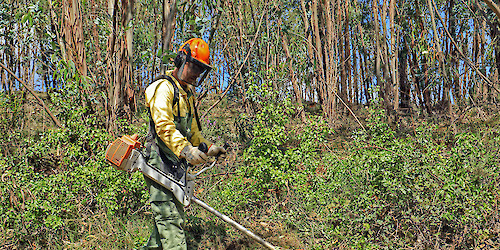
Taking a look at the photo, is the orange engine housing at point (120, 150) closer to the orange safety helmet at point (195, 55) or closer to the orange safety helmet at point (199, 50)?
the orange safety helmet at point (195, 55)

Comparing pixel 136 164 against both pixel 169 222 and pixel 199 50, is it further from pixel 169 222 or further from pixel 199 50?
pixel 199 50

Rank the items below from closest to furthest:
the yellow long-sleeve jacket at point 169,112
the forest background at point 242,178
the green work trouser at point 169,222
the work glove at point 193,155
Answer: the work glove at point 193,155, the yellow long-sleeve jacket at point 169,112, the green work trouser at point 169,222, the forest background at point 242,178

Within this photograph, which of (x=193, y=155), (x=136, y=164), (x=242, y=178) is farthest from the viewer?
(x=242, y=178)

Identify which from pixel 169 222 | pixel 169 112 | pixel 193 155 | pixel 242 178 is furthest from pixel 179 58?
pixel 242 178

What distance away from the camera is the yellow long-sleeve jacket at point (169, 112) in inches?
110

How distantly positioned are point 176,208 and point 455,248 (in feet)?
8.86

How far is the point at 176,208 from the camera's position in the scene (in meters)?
3.04

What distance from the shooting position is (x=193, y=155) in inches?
106

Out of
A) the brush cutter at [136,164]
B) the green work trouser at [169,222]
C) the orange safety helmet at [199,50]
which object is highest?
the orange safety helmet at [199,50]

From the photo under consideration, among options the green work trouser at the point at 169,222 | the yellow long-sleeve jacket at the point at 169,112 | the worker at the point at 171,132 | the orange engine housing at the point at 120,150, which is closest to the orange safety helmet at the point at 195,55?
the worker at the point at 171,132

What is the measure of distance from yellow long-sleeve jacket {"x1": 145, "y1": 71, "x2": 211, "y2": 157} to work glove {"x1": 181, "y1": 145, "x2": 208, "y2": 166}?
0.07m

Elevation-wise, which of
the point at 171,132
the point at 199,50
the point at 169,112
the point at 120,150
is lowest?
the point at 120,150

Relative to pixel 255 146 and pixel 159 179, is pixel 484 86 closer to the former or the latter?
pixel 255 146

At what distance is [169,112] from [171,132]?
0.16m
